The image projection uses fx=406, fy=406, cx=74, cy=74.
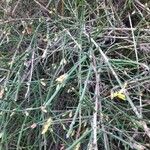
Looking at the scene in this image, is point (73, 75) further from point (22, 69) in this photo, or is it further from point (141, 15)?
point (141, 15)

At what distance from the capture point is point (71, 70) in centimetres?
106

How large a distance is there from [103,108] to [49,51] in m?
0.24

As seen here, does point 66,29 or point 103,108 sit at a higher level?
point 66,29

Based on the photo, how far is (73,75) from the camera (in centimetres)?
111

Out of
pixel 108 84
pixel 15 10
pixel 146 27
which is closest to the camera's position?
pixel 108 84

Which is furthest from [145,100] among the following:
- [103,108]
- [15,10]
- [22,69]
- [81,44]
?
[15,10]

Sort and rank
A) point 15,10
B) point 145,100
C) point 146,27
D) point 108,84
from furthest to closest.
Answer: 1. point 15,10
2. point 146,27
3. point 108,84
4. point 145,100

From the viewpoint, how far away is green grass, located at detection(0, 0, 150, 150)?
1040 mm

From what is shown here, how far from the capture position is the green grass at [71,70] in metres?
1.04

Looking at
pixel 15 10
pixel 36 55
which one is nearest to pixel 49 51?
pixel 36 55

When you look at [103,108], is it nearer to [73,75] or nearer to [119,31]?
[73,75]

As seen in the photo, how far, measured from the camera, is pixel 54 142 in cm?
110

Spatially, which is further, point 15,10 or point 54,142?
point 15,10

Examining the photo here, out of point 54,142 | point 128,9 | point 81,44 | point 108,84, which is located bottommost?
point 54,142
